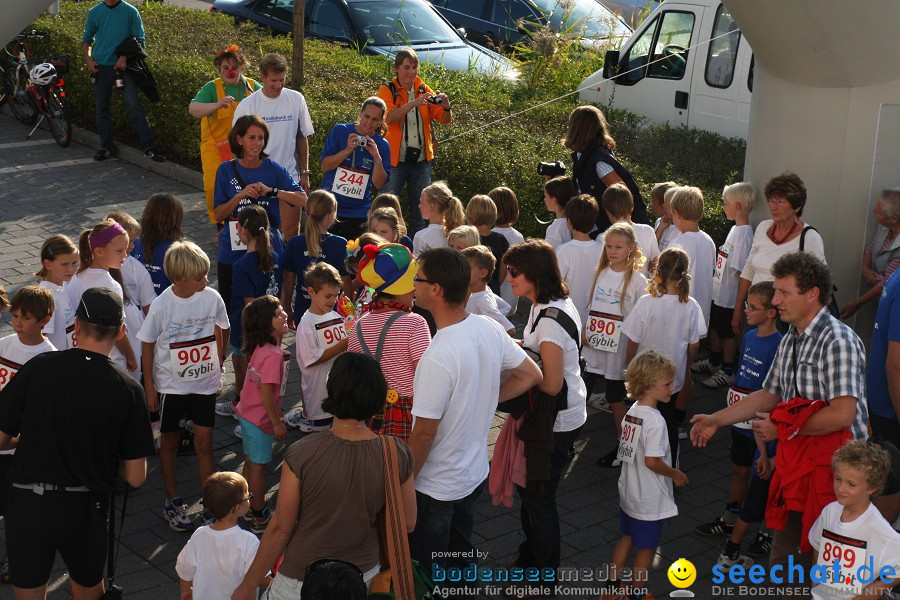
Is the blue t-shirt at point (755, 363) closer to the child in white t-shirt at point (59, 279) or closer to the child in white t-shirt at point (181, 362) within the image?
the child in white t-shirt at point (181, 362)

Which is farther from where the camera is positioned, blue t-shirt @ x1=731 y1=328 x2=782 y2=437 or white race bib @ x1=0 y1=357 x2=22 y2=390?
blue t-shirt @ x1=731 y1=328 x2=782 y2=437

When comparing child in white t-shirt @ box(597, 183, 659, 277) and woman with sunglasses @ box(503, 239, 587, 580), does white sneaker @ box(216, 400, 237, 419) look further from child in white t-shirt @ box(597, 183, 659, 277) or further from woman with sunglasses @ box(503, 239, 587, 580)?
child in white t-shirt @ box(597, 183, 659, 277)

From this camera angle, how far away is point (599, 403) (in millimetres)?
8031

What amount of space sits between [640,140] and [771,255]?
5.70 metres

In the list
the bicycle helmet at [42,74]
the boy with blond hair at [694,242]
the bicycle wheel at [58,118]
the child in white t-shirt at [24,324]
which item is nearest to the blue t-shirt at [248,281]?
the child in white t-shirt at [24,324]

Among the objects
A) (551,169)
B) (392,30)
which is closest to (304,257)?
(551,169)

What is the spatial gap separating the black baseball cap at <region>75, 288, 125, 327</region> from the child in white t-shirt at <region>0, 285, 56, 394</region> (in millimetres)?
963

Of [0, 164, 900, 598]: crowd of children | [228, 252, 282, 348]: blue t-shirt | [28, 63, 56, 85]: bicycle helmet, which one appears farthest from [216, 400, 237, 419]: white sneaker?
[28, 63, 56, 85]: bicycle helmet

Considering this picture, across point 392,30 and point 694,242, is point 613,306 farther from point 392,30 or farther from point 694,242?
point 392,30

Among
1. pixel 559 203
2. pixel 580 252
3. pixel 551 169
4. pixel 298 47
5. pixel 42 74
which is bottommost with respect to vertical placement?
pixel 580 252

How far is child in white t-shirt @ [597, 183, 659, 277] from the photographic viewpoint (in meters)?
7.63

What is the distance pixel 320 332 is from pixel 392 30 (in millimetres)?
10040

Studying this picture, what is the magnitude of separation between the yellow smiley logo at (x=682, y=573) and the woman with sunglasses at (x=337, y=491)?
217 centimetres

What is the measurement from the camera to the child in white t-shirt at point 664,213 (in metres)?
8.03
